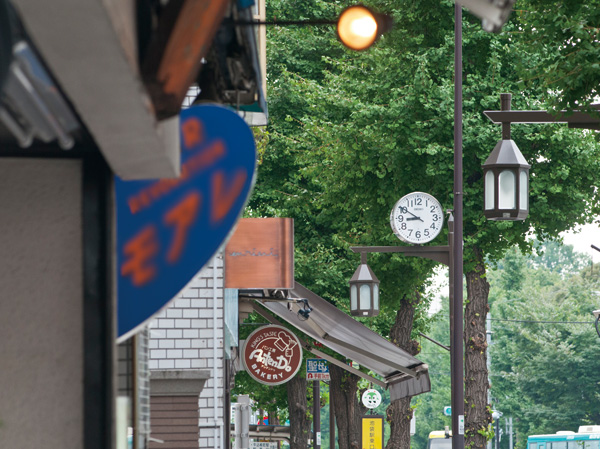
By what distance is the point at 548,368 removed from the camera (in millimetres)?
64312

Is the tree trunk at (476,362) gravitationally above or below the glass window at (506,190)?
below

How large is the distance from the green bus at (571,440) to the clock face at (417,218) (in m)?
28.9

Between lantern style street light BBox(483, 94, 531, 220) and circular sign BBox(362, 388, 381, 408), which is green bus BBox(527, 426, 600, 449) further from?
lantern style street light BBox(483, 94, 531, 220)

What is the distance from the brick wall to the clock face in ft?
24.7

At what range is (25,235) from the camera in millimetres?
3797

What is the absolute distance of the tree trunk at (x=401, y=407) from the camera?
27.6 m

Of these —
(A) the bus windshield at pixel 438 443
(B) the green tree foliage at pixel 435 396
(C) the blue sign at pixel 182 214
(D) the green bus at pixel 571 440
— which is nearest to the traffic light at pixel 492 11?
(C) the blue sign at pixel 182 214

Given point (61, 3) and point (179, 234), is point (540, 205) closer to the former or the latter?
point (179, 234)

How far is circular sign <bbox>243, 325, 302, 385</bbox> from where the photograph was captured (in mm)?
18939

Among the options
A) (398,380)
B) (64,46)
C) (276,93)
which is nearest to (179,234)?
(64,46)

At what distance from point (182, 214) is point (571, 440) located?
44481 mm

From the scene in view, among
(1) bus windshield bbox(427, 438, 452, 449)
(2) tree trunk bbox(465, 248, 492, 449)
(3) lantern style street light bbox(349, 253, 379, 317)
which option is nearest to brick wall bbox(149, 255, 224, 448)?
(3) lantern style street light bbox(349, 253, 379, 317)

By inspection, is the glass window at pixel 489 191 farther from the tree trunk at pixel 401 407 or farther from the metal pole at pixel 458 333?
the tree trunk at pixel 401 407

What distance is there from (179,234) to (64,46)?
161 cm
